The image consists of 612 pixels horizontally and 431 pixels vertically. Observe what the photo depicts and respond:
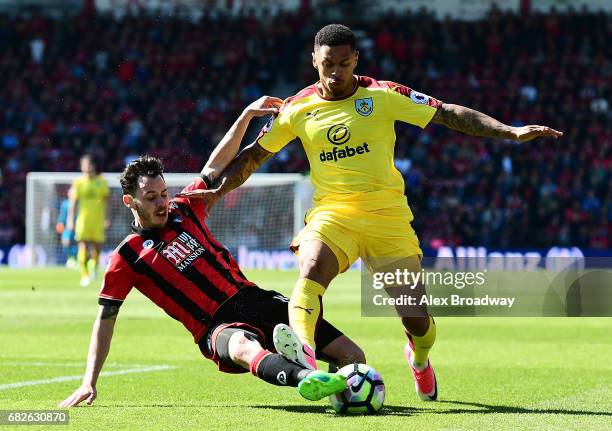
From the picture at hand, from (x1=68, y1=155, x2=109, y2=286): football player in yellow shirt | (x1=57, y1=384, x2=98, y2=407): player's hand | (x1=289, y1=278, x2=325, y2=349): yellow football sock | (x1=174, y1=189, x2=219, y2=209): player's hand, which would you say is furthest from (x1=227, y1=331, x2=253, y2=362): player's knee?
(x1=68, y1=155, x2=109, y2=286): football player in yellow shirt

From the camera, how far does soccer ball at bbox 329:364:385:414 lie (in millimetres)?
6297

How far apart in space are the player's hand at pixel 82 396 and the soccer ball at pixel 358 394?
4.47 feet

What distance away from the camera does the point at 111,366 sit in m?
9.31

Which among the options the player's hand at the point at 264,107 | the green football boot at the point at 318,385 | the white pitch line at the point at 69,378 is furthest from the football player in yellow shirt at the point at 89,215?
the green football boot at the point at 318,385

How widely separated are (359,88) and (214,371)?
9.76 ft

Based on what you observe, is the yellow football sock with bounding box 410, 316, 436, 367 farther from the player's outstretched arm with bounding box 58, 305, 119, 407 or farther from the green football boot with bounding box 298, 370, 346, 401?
the player's outstretched arm with bounding box 58, 305, 119, 407

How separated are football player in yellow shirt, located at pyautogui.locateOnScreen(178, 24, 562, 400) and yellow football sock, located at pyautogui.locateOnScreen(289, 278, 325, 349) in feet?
0.33

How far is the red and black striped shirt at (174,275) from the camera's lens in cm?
675

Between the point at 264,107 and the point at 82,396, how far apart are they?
7.26ft

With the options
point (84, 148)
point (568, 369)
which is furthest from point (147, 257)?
point (84, 148)

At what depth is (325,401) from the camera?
7129mm

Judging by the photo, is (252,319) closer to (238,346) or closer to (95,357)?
(238,346)

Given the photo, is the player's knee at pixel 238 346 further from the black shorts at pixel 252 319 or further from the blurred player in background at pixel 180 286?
the black shorts at pixel 252 319

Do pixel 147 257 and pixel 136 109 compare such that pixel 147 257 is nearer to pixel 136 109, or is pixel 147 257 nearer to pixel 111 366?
pixel 111 366
